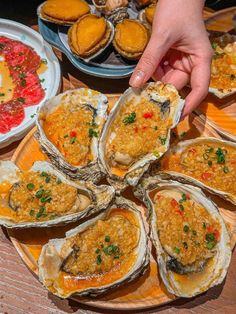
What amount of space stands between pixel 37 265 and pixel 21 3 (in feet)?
5.26

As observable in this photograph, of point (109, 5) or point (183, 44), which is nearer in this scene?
point (183, 44)

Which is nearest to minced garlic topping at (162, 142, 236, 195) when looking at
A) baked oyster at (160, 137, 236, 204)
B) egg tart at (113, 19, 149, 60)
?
baked oyster at (160, 137, 236, 204)

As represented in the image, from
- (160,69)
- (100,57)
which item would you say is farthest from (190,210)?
(100,57)

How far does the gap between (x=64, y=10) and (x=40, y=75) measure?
362 millimetres

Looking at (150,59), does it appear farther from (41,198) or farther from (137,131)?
(41,198)

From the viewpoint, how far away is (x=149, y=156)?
160 cm

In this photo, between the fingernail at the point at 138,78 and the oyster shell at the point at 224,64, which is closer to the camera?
the fingernail at the point at 138,78

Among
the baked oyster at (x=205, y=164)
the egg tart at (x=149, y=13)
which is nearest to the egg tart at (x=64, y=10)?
the egg tart at (x=149, y=13)

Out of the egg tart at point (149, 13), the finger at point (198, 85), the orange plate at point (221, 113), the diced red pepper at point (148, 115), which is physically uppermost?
the egg tart at point (149, 13)

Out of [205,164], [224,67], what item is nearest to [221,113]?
[224,67]

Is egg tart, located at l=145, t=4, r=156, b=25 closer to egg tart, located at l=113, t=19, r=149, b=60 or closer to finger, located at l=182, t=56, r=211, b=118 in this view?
egg tart, located at l=113, t=19, r=149, b=60

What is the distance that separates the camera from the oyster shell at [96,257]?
140 cm

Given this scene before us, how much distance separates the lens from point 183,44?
176 centimetres

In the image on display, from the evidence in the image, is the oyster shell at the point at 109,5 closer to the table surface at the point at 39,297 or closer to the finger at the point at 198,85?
the finger at the point at 198,85
